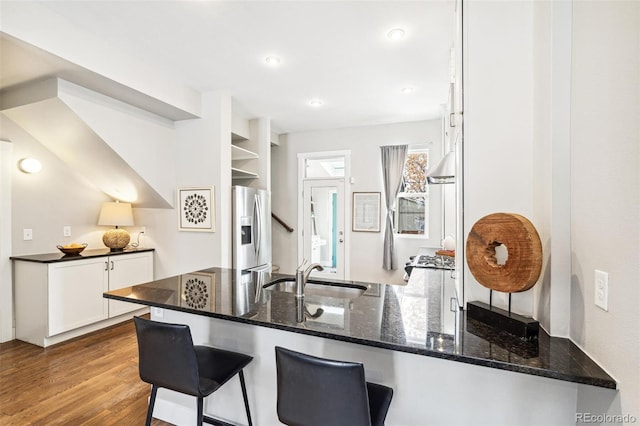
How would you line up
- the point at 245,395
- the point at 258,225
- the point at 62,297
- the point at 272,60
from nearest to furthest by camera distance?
the point at 245,395
the point at 272,60
the point at 62,297
the point at 258,225

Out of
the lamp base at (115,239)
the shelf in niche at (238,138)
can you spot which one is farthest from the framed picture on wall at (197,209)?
the shelf in niche at (238,138)

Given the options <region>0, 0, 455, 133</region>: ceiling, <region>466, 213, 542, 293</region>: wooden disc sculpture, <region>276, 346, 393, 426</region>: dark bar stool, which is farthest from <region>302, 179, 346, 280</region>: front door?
<region>276, 346, 393, 426</region>: dark bar stool

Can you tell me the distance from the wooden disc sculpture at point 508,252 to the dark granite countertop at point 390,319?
219 millimetres

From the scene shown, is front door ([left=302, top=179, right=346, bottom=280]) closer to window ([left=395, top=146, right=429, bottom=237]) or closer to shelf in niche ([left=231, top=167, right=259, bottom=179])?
window ([left=395, top=146, right=429, bottom=237])

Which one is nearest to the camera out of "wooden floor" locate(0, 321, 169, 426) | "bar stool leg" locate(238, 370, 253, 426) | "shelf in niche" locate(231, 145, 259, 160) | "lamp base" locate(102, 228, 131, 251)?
"bar stool leg" locate(238, 370, 253, 426)

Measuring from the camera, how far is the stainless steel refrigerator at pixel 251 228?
3.60 meters

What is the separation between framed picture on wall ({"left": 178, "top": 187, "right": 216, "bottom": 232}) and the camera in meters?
3.50

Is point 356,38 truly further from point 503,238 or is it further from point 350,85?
point 503,238

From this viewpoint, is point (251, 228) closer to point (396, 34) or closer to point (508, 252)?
point (396, 34)

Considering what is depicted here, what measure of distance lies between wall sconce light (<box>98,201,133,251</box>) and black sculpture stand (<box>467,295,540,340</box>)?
399cm

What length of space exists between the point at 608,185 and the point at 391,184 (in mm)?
3794

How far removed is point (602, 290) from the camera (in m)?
0.93

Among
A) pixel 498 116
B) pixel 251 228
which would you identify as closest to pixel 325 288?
pixel 498 116

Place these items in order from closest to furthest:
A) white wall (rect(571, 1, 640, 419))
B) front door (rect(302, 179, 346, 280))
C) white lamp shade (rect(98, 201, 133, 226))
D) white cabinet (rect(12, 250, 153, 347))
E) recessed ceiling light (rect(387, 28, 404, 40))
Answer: white wall (rect(571, 1, 640, 419)) → recessed ceiling light (rect(387, 28, 404, 40)) → white cabinet (rect(12, 250, 153, 347)) → white lamp shade (rect(98, 201, 133, 226)) → front door (rect(302, 179, 346, 280))
